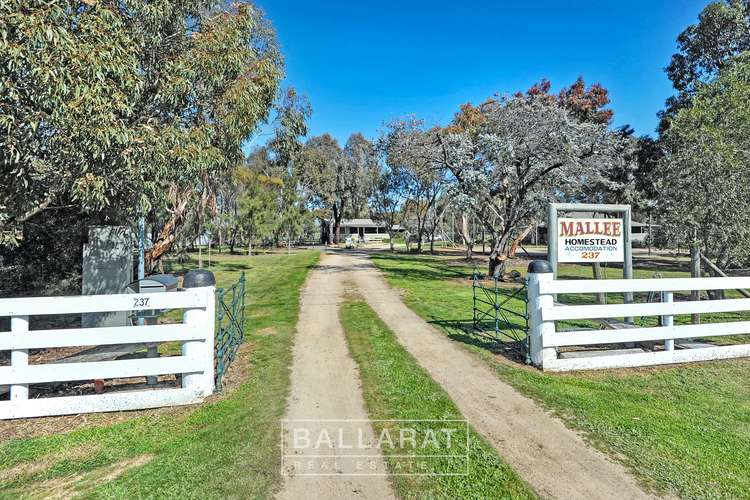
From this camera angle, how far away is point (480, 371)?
20.1ft

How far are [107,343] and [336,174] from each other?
1979 inches

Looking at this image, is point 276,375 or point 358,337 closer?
point 276,375

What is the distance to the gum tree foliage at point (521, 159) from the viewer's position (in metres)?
16.7

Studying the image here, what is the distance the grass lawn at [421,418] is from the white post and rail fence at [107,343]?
2228mm

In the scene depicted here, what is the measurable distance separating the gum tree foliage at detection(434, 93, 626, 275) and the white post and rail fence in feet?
48.4

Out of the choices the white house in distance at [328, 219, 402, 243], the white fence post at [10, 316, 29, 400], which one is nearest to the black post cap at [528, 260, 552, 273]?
the white fence post at [10, 316, 29, 400]

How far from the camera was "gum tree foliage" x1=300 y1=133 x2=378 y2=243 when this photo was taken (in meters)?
52.8

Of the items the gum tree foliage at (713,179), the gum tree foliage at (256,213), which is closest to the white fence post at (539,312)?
the gum tree foliage at (713,179)

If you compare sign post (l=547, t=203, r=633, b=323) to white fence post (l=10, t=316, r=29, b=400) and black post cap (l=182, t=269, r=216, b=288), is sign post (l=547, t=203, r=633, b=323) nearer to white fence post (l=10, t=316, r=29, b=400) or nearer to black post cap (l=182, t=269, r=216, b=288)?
black post cap (l=182, t=269, r=216, b=288)

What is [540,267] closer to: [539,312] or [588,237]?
[539,312]

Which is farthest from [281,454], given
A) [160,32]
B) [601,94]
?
[601,94]

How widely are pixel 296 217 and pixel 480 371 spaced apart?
3496 cm

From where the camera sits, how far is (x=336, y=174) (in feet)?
176

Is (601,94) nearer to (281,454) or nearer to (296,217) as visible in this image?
(296,217)
